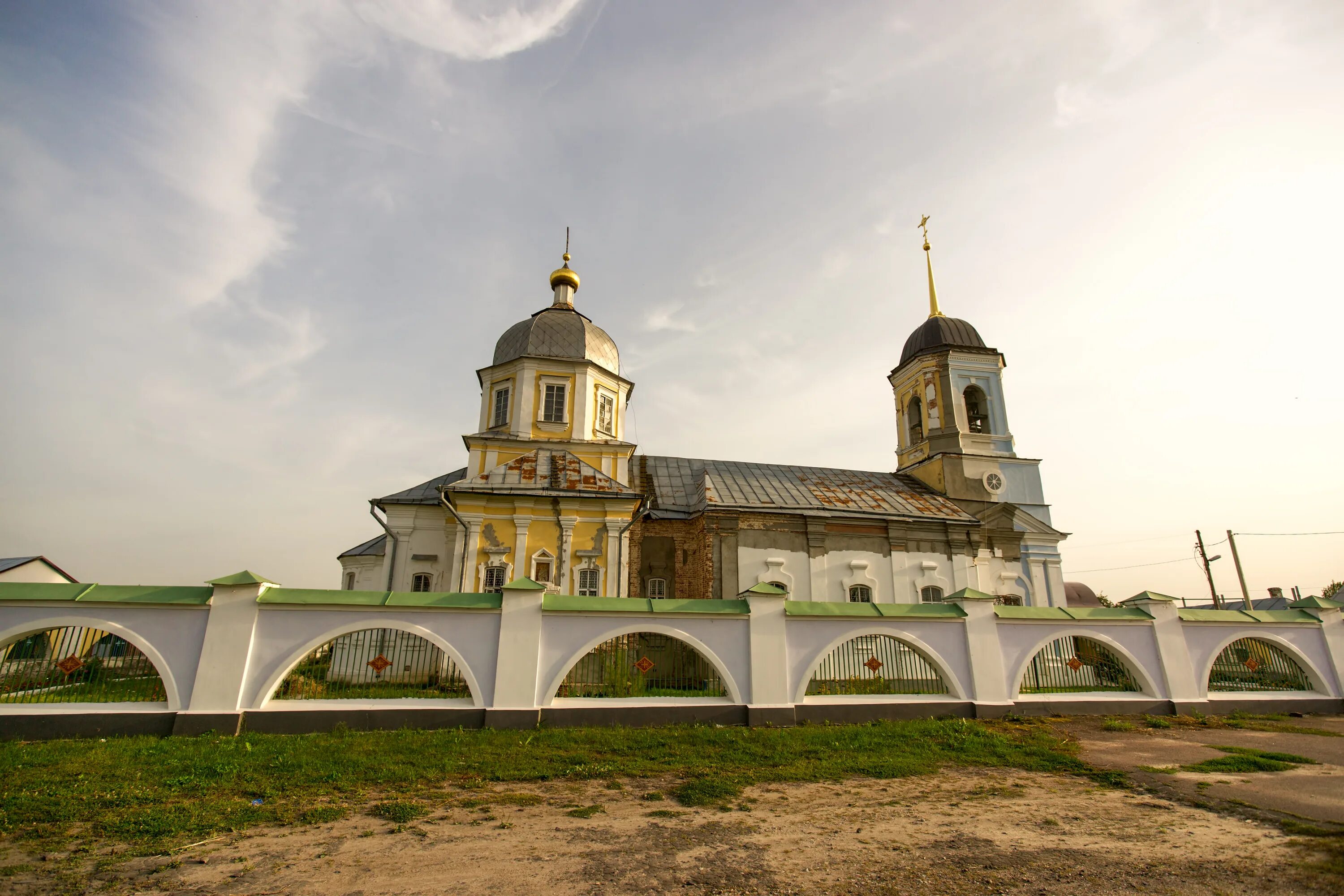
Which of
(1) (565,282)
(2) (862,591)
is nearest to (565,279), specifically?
(1) (565,282)

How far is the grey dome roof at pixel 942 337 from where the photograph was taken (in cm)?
2439

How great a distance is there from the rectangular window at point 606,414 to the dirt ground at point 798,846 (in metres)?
13.4

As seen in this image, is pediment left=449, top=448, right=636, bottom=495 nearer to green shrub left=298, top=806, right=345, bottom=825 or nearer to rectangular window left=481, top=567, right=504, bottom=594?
rectangular window left=481, top=567, right=504, bottom=594

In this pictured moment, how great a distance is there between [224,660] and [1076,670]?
13.6 m

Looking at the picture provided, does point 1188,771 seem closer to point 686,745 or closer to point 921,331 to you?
point 686,745

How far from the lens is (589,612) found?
31.8 ft

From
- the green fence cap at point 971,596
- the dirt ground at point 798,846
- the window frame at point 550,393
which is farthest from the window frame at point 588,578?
the dirt ground at point 798,846

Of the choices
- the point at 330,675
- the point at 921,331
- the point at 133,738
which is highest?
the point at 921,331

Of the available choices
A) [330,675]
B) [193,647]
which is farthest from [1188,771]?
[193,647]

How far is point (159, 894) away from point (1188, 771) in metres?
9.74

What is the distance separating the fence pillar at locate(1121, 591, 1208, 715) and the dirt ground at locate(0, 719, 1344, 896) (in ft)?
16.2

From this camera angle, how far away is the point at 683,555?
18922 millimetres

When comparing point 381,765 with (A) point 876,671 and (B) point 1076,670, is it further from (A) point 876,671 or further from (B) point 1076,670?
(B) point 1076,670

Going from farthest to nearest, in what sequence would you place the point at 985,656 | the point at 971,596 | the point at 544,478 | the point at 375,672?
the point at 544,478 → the point at 971,596 → the point at 985,656 → the point at 375,672
